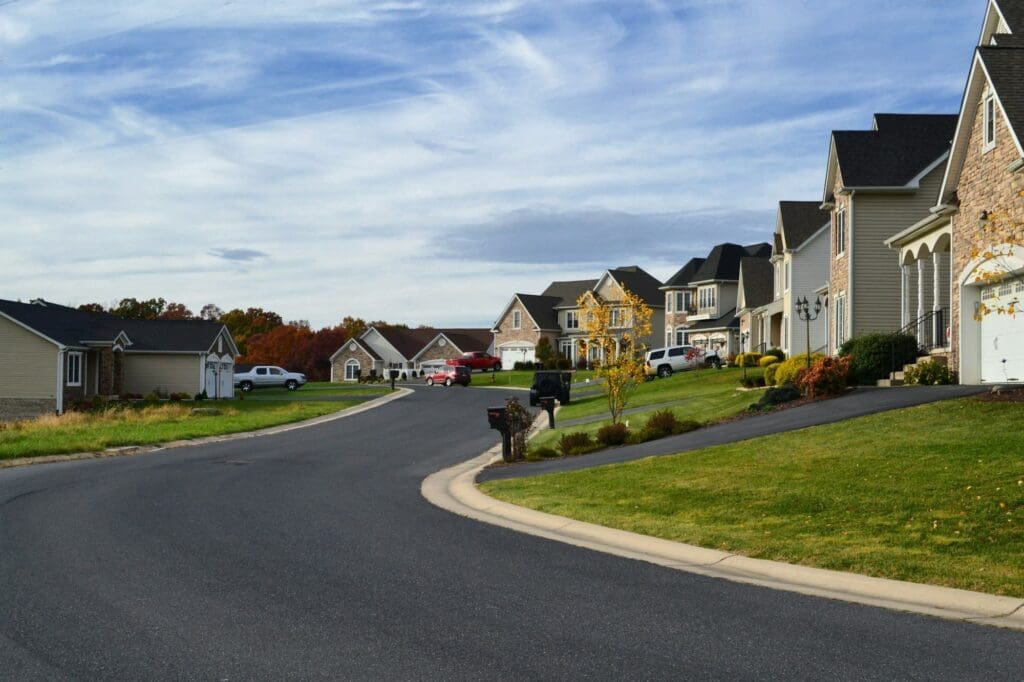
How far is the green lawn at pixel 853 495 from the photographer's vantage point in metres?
10.2

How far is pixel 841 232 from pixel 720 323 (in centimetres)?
3406

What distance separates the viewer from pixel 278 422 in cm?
3856

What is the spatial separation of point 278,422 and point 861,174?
2305 cm

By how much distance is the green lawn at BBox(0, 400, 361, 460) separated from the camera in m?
26.0

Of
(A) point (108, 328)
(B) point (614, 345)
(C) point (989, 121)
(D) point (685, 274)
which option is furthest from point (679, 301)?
(C) point (989, 121)

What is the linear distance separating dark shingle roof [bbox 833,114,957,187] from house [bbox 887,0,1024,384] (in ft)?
20.1

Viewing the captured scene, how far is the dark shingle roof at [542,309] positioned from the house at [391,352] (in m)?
7.36

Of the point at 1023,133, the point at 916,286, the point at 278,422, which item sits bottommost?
the point at 278,422

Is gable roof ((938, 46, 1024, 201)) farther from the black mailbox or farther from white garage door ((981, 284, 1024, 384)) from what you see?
the black mailbox

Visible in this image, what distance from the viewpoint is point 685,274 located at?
7731 cm

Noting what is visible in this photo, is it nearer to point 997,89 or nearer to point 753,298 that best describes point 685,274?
point 753,298

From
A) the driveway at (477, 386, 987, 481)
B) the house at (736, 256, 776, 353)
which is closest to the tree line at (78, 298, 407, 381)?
the house at (736, 256, 776, 353)

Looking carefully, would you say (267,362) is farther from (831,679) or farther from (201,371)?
(831,679)

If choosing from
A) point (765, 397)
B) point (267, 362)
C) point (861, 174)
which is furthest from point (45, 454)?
point (267, 362)
